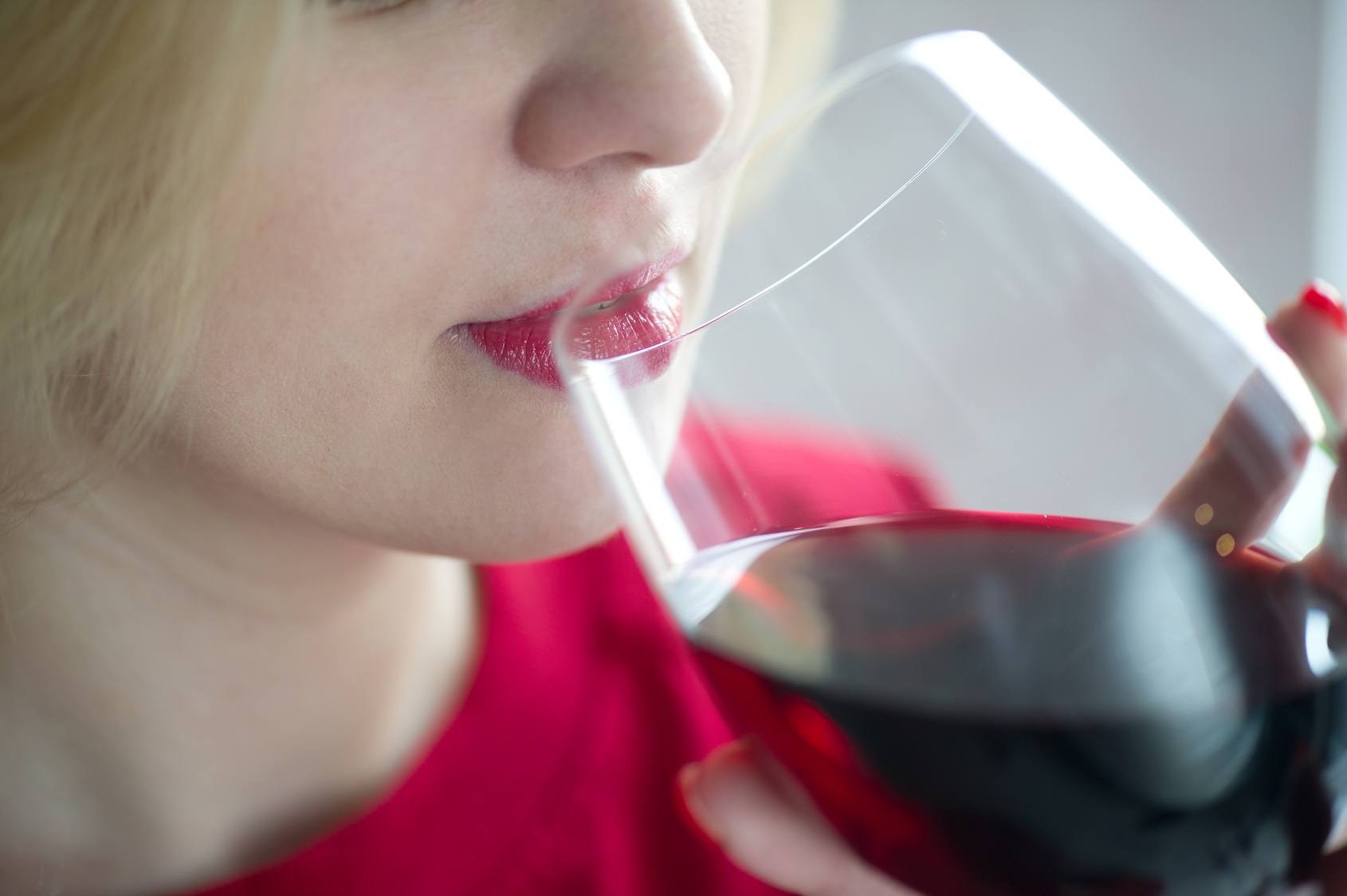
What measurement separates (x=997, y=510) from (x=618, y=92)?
0.85ft

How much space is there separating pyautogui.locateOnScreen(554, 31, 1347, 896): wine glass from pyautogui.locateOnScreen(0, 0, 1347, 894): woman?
0.07 metres

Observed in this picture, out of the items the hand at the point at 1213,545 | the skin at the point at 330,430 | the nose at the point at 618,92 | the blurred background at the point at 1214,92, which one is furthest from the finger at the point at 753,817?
the blurred background at the point at 1214,92

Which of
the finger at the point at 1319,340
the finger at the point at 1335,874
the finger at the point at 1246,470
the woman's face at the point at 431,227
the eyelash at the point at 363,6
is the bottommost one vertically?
the finger at the point at 1335,874

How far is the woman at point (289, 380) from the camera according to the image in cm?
48

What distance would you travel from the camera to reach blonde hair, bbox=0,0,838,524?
0.46 m

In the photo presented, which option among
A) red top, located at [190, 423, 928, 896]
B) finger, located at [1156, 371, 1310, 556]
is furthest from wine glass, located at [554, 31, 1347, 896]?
red top, located at [190, 423, 928, 896]

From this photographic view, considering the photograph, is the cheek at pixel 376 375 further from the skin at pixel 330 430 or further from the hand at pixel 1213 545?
the hand at pixel 1213 545

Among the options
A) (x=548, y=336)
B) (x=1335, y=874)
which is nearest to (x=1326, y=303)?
(x=1335, y=874)

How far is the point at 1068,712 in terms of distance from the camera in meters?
0.38

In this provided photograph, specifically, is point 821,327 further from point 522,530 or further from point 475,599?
point 475,599

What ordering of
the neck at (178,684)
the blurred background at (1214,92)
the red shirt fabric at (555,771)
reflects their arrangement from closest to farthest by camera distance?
the neck at (178,684) < the red shirt fabric at (555,771) < the blurred background at (1214,92)

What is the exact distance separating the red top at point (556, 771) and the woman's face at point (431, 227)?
0.35 meters

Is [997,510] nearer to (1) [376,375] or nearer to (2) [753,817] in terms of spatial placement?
(2) [753,817]

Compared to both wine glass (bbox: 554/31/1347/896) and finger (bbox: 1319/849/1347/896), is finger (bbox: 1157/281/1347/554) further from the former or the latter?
finger (bbox: 1319/849/1347/896)
